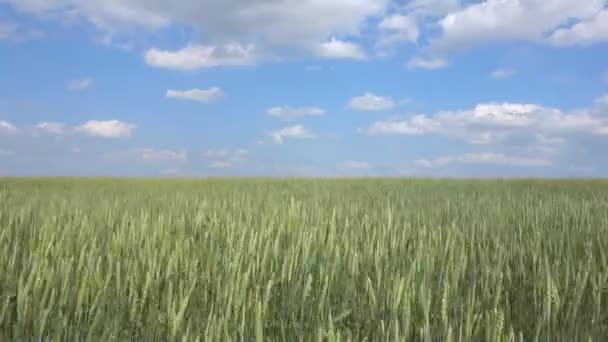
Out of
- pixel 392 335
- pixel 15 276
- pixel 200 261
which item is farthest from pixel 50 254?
pixel 392 335

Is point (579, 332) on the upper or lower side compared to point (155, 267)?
lower

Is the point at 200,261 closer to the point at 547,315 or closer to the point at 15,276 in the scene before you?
the point at 15,276

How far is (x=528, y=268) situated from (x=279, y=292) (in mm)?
1554

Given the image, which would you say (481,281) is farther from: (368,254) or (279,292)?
(279,292)

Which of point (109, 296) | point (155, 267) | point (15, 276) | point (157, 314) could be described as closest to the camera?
point (157, 314)

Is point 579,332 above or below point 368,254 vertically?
below

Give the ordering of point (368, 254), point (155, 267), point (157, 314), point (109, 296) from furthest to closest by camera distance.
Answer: point (368, 254)
point (155, 267)
point (109, 296)
point (157, 314)

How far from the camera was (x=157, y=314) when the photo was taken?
206cm

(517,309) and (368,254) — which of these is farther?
(368,254)

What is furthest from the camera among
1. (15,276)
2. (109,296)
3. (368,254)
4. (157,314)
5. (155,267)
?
(368,254)

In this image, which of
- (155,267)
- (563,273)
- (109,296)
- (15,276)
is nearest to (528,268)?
(563,273)

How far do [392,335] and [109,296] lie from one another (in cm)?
123

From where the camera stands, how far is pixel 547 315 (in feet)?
6.88

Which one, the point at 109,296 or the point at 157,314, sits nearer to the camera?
the point at 157,314
